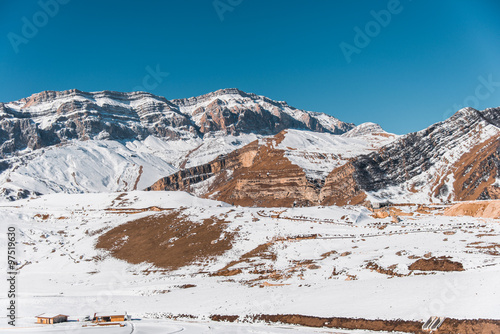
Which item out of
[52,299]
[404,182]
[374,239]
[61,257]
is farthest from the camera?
[404,182]

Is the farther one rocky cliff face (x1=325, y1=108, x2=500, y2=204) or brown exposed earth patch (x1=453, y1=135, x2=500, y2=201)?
rocky cliff face (x1=325, y1=108, x2=500, y2=204)

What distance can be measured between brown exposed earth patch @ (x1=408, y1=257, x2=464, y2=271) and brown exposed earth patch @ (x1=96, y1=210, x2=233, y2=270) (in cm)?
3163

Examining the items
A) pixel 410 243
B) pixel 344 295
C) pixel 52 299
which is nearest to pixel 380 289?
pixel 344 295

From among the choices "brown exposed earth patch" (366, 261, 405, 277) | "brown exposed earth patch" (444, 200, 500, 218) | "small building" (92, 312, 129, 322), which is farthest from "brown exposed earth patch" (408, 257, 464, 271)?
"brown exposed earth patch" (444, 200, 500, 218)

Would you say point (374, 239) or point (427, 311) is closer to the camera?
point (427, 311)

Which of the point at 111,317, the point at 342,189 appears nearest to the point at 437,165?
the point at 342,189

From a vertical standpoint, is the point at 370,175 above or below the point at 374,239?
above

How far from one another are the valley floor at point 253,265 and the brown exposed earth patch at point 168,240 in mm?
277

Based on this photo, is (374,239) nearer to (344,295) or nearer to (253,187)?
(344,295)

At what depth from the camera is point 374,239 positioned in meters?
58.0

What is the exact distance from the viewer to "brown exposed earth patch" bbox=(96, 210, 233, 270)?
6366 centimetres

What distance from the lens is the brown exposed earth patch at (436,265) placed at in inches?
1453

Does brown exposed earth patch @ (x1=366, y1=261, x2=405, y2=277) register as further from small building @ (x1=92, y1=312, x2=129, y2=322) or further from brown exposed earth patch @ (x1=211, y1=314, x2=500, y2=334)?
small building @ (x1=92, y1=312, x2=129, y2=322)

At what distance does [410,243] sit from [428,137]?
389 feet
